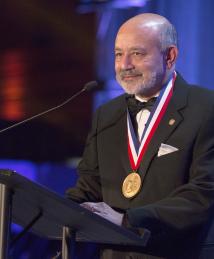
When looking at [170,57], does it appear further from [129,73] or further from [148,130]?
[148,130]

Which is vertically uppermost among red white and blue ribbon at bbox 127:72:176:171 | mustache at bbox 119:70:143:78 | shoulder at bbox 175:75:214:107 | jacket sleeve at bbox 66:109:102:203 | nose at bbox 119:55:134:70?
nose at bbox 119:55:134:70

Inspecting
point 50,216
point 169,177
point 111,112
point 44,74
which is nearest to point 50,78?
point 44,74

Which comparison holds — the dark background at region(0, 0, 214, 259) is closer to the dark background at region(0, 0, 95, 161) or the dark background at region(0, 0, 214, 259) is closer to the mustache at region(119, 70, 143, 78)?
the dark background at region(0, 0, 95, 161)

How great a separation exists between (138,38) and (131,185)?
2.03ft

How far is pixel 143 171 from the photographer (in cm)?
256

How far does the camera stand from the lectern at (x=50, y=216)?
1882mm

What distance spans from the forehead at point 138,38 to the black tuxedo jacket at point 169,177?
8.2 inches

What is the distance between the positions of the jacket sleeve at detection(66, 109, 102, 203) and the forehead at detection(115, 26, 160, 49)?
1.44 ft

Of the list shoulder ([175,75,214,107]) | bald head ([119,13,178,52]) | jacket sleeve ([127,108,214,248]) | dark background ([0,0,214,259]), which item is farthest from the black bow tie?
dark background ([0,0,214,259])

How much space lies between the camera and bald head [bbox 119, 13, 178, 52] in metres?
2.71

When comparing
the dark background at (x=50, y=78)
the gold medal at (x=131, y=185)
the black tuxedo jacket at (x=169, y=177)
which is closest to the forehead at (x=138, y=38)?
the black tuxedo jacket at (x=169, y=177)

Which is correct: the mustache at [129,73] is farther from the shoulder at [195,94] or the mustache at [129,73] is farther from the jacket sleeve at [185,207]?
the jacket sleeve at [185,207]

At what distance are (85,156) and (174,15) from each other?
123 cm

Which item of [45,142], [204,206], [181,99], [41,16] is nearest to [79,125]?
[45,142]
